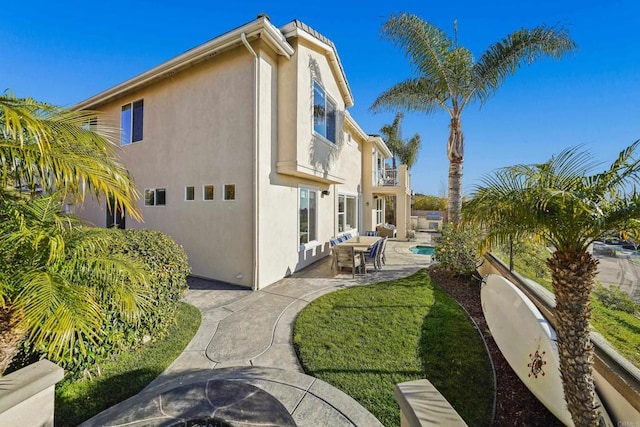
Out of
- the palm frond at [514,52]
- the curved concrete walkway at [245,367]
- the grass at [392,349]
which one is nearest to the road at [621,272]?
the grass at [392,349]

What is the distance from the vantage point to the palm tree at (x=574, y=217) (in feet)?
8.84

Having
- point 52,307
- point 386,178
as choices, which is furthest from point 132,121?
point 386,178

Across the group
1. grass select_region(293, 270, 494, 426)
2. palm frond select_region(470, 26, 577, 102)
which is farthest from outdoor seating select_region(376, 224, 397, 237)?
grass select_region(293, 270, 494, 426)

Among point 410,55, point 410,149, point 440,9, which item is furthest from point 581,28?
point 410,149

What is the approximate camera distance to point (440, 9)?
10.7m

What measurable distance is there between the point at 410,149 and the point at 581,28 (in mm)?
22239

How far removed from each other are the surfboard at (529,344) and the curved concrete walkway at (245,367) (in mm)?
2352

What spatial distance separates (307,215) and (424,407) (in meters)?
9.21

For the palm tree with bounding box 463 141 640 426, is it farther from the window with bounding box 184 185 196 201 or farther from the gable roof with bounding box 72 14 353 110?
the window with bounding box 184 185 196 201

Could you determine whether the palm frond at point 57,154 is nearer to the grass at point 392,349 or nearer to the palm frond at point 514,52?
the grass at point 392,349

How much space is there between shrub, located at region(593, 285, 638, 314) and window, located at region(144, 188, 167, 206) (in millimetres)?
13009

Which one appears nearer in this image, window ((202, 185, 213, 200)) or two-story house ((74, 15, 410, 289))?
two-story house ((74, 15, 410, 289))

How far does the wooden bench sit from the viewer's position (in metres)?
2.13

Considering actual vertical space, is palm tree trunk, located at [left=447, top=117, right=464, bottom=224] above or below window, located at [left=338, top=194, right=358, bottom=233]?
above
